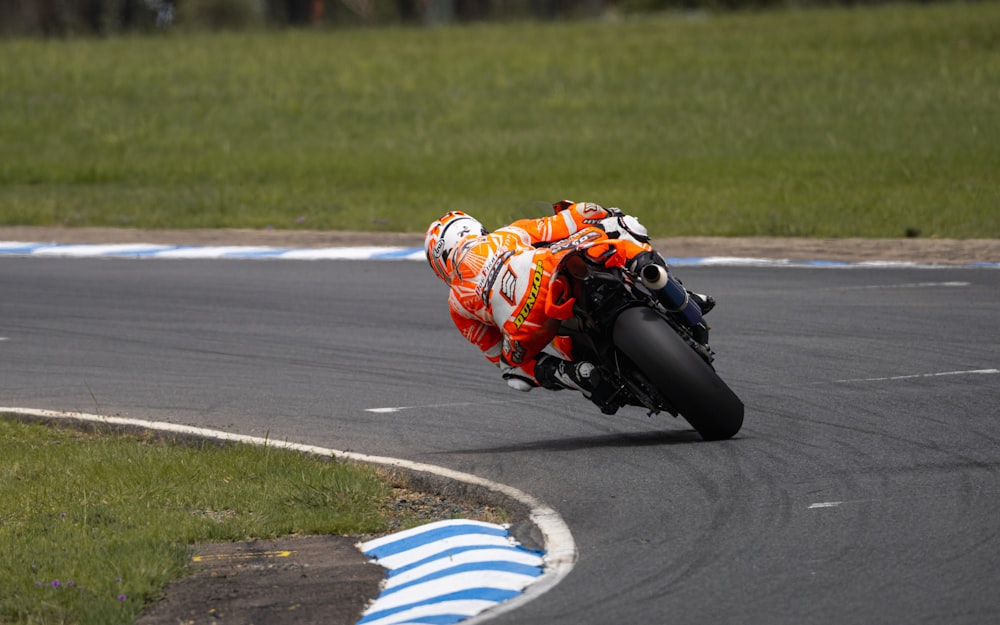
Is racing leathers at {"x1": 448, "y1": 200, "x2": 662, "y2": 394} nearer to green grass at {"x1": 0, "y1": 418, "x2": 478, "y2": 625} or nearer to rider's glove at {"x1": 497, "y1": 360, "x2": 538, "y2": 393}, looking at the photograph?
rider's glove at {"x1": 497, "y1": 360, "x2": 538, "y2": 393}

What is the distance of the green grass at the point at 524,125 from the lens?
22109 millimetres

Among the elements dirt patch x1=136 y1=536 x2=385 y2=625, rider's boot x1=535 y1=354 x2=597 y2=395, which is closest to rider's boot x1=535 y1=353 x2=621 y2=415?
rider's boot x1=535 y1=354 x2=597 y2=395

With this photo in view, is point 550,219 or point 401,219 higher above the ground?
point 550,219

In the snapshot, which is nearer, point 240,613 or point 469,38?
point 240,613

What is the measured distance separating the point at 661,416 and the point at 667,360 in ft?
4.95

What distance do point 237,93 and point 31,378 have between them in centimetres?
2302

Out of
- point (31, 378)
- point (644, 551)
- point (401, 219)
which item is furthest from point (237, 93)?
point (644, 551)

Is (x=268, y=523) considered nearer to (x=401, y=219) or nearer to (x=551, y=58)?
(x=401, y=219)

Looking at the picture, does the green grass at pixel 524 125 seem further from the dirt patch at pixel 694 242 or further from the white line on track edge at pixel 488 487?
the white line on track edge at pixel 488 487

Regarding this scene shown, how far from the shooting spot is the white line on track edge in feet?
20.4

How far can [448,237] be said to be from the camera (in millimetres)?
9328

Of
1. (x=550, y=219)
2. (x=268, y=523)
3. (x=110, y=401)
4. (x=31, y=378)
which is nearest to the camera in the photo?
(x=268, y=523)

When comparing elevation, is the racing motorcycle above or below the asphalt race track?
above

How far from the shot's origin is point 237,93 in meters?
34.0
